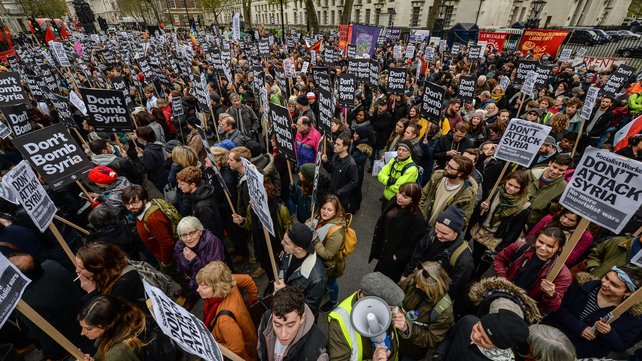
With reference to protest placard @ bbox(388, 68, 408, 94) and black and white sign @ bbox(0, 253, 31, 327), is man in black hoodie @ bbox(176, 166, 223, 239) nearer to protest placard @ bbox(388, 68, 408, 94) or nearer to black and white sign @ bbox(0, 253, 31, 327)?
black and white sign @ bbox(0, 253, 31, 327)

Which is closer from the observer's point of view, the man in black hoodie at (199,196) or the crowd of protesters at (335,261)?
the crowd of protesters at (335,261)

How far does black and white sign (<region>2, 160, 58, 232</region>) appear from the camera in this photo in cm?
299

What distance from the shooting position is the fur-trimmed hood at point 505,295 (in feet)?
7.68

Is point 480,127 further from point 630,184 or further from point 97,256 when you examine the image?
point 97,256

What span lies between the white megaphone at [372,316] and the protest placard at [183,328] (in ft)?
3.12

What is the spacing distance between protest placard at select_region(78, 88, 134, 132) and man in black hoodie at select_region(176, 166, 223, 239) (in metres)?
3.05

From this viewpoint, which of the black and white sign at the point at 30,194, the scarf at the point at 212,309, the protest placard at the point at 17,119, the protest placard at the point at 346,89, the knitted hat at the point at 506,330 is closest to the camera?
the knitted hat at the point at 506,330

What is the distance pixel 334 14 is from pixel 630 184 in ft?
194

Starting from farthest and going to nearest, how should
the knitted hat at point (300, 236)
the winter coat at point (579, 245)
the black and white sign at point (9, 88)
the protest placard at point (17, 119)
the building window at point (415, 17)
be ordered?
the building window at point (415, 17)
the black and white sign at point (9, 88)
the protest placard at point (17, 119)
the winter coat at point (579, 245)
the knitted hat at point (300, 236)

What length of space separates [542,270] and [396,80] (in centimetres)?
592

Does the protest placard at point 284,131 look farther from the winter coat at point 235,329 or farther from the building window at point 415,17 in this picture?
the building window at point 415,17

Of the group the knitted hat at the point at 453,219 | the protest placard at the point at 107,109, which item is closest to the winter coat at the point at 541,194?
the knitted hat at the point at 453,219

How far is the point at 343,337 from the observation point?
2.13 metres

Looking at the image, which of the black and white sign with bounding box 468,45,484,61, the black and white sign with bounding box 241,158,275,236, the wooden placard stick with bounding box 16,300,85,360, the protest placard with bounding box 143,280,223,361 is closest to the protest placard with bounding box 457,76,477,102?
the black and white sign with bounding box 241,158,275,236
